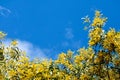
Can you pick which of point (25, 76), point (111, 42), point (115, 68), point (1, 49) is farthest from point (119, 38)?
point (1, 49)

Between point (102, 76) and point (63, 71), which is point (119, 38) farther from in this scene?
point (63, 71)

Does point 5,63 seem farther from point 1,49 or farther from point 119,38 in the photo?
point 119,38

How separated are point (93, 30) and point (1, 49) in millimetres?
6378

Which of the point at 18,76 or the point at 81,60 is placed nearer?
the point at 18,76

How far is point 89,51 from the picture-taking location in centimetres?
1916

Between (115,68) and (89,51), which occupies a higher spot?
(89,51)

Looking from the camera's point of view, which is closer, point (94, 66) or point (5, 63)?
point (94, 66)

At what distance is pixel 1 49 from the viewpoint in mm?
20875

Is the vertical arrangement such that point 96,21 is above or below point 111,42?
above

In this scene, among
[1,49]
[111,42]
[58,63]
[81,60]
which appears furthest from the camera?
[58,63]

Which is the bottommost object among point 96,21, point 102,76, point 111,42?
point 102,76

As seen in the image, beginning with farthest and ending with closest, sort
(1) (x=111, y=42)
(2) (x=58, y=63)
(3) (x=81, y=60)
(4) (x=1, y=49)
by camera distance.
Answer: (2) (x=58, y=63) < (4) (x=1, y=49) < (3) (x=81, y=60) < (1) (x=111, y=42)

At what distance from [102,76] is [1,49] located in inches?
275

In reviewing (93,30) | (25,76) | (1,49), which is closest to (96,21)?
(93,30)
